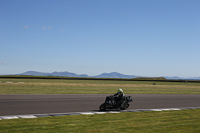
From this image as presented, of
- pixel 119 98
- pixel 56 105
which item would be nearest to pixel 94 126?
pixel 119 98

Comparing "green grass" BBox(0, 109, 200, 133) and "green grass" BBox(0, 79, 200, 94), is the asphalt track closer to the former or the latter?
"green grass" BBox(0, 109, 200, 133)

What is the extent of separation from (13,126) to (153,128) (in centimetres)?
504

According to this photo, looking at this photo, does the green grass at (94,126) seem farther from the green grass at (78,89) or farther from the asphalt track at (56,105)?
the green grass at (78,89)

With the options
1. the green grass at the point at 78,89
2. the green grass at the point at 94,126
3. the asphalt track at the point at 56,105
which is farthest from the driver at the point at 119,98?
the green grass at the point at 78,89

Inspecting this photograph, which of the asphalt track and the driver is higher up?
the driver

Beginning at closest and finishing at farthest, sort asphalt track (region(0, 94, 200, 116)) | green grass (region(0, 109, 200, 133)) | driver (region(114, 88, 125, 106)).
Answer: green grass (region(0, 109, 200, 133)) < asphalt track (region(0, 94, 200, 116)) < driver (region(114, 88, 125, 106))

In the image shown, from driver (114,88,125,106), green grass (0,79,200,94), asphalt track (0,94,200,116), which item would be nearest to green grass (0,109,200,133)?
asphalt track (0,94,200,116)

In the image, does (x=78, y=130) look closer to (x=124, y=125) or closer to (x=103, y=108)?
(x=124, y=125)

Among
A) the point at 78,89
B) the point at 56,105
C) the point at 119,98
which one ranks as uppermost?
the point at 119,98

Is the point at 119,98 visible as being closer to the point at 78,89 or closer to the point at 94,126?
the point at 94,126

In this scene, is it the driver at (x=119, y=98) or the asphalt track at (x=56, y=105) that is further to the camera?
the driver at (x=119, y=98)

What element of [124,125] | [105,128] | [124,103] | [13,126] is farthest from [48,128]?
[124,103]

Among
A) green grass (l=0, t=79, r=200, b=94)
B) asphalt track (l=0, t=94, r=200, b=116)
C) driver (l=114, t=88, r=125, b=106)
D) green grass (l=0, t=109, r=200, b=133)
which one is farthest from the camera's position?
green grass (l=0, t=79, r=200, b=94)

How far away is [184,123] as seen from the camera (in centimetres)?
1070
